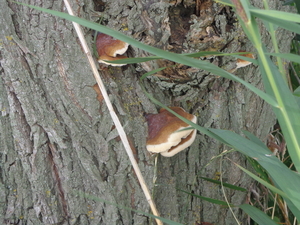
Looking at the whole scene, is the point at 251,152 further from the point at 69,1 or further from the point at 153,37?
the point at 69,1

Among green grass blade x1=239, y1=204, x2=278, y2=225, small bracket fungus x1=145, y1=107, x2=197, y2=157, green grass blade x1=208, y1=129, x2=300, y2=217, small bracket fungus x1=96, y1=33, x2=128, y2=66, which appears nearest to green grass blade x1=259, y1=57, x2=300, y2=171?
green grass blade x1=208, y1=129, x2=300, y2=217

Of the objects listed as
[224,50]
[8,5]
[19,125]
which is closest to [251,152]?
[224,50]

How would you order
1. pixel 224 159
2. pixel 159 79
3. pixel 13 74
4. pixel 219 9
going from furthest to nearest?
pixel 224 159 → pixel 159 79 → pixel 219 9 → pixel 13 74

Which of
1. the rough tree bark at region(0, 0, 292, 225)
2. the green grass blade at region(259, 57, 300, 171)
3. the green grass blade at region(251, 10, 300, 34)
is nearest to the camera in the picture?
the green grass blade at region(251, 10, 300, 34)

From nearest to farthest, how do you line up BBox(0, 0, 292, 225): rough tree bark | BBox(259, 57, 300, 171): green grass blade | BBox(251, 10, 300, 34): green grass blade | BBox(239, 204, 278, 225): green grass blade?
1. BBox(251, 10, 300, 34): green grass blade
2. BBox(259, 57, 300, 171): green grass blade
3. BBox(239, 204, 278, 225): green grass blade
4. BBox(0, 0, 292, 225): rough tree bark

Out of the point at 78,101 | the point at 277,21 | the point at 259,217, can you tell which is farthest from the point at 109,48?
the point at 259,217

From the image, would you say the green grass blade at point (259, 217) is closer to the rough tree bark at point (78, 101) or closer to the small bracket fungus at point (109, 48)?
the rough tree bark at point (78, 101)

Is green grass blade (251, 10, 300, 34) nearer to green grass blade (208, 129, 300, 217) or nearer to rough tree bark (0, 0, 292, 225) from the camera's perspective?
green grass blade (208, 129, 300, 217)

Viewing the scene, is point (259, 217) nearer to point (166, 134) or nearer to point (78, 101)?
point (166, 134)
